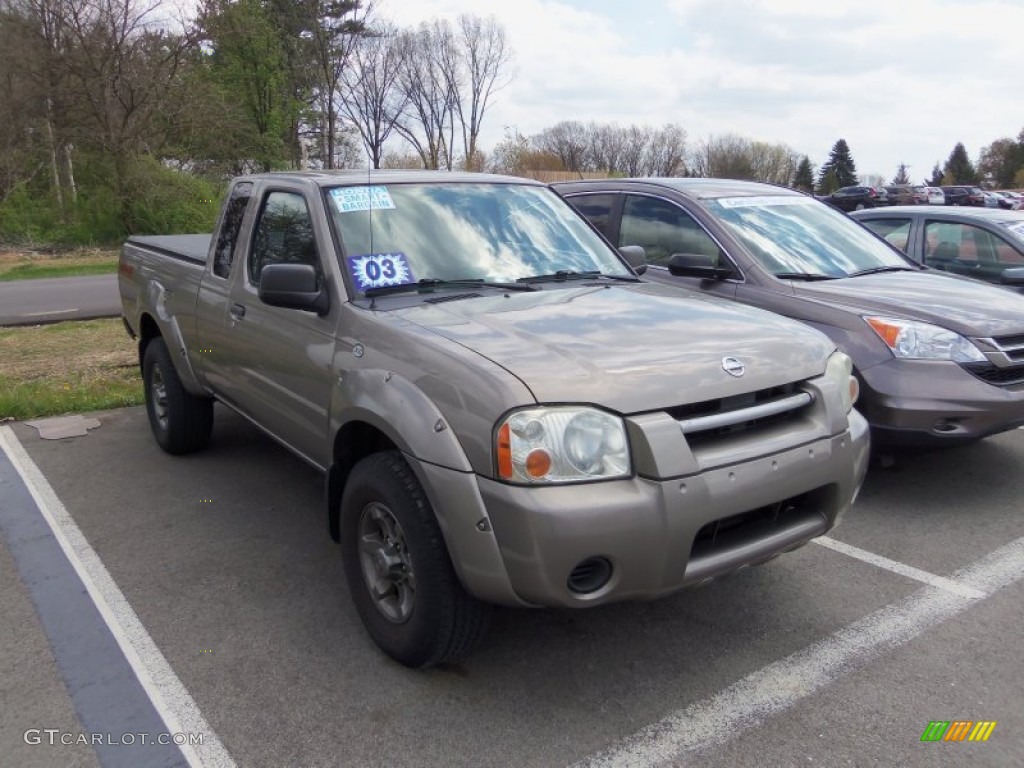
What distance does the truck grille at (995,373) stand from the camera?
458 centimetres

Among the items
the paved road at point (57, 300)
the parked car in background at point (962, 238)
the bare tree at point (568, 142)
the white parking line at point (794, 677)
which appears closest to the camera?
the white parking line at point (794, 677)

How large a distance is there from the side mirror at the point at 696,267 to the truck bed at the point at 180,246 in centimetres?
299

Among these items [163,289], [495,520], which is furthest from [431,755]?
[163,289]

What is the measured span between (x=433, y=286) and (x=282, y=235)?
1.05m

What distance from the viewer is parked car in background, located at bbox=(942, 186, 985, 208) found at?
45.1 meters

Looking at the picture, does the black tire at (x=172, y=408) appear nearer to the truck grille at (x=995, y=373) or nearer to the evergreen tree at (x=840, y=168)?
the truck grille at (x=995, y=373)

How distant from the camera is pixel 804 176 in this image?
302 feet

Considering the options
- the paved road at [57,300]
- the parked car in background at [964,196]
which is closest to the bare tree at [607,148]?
the parked car in background at [964,196]

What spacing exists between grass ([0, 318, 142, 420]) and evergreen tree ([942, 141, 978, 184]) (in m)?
94.4

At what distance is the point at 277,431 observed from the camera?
4.12 m

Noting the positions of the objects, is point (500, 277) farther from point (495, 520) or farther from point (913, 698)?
point (913, 698)

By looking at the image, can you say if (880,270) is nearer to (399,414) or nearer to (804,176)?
(399,414)

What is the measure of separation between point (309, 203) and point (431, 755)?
2.47 metres

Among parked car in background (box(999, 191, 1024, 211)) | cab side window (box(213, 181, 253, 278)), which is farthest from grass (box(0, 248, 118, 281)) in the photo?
parked car in background (box(999, 191, 1024, 211))
